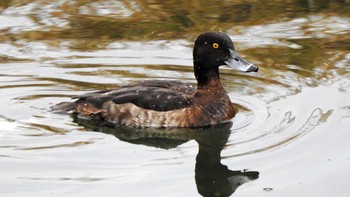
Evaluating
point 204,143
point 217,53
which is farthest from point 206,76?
point 204,143

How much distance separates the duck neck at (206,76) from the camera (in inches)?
411

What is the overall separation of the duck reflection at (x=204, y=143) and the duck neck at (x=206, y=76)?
57 cm

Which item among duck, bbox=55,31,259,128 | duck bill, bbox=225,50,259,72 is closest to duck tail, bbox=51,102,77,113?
duck, bbox=55,31,259,128

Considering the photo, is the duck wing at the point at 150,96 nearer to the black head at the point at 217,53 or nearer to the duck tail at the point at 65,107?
the duck tail at the point at 65,107

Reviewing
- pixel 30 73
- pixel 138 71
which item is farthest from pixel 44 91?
pixel 138 71

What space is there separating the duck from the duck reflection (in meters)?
0.10

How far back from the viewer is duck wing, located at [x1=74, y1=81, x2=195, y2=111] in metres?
10.1

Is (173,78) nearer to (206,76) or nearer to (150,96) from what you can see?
(206,76)

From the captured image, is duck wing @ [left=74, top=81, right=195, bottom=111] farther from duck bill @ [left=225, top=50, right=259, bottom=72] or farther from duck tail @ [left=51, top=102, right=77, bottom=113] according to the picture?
duck bill @ [left=225, top=50, right=259, bottom=72]

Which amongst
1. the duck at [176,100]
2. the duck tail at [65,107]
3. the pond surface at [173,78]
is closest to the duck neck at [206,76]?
the duck at [176,100]

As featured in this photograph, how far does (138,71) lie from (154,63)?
378 mm

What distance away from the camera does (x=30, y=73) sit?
11773 millimetres

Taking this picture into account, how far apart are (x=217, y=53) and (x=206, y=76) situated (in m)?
0.31

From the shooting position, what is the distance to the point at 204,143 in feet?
31.6
